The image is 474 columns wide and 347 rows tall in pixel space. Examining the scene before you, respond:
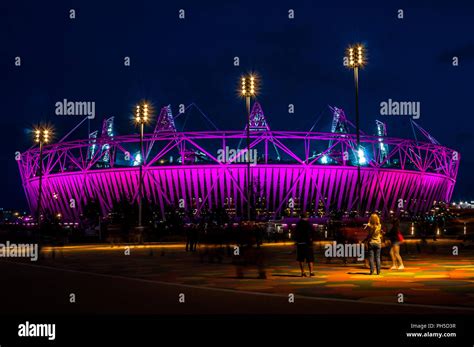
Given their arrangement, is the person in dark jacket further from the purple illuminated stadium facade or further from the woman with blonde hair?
the purple illuminated stadium facade

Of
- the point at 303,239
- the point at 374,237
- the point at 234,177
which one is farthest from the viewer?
the point at 234,177

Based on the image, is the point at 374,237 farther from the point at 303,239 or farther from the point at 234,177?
the point at 234,177

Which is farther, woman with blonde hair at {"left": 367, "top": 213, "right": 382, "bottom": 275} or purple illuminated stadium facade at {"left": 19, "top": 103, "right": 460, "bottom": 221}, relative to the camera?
purple illuminated stadium facade at {"left": 19, "top": 103, "right": 460, "bottom": 221}

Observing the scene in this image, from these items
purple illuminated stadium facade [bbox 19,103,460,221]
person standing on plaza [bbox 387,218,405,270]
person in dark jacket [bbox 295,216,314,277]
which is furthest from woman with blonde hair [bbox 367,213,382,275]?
purple illuminated stadium facade [bbox 19,103,460,221]

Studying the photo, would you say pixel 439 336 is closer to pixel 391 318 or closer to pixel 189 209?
pixel 391 318

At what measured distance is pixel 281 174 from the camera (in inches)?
3752

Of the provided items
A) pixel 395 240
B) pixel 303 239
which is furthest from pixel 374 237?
pixel 303 239

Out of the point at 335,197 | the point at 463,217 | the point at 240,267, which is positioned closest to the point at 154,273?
the point at 240,267

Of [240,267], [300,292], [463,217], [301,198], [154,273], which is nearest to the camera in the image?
[300,292]

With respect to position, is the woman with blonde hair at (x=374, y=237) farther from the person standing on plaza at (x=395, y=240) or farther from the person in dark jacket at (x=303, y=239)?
the person in dark jacket at (x=303, y=239)

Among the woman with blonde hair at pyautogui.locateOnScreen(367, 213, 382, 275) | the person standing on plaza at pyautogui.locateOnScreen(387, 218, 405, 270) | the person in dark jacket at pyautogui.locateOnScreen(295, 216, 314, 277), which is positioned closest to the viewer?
the person in dark jacket at pyautogui.locateOnScreen(295, 216, 314, 277)

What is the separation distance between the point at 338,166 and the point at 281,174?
8.50 meters

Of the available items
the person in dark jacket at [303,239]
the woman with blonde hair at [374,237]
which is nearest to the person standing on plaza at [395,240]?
the woman with blonde hair at [374,237]

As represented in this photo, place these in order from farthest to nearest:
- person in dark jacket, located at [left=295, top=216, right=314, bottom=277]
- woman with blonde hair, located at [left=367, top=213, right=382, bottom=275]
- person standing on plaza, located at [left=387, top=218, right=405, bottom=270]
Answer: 1. person standing on plaza, located at [left=387, top=218, right=405, bottom=270]
2. woman with blonde hair, located at [left=367, top=213, right=382, bottom=275]
3. person in dark jacket, located at [left=295, top=216, right=314, bottom=277]
